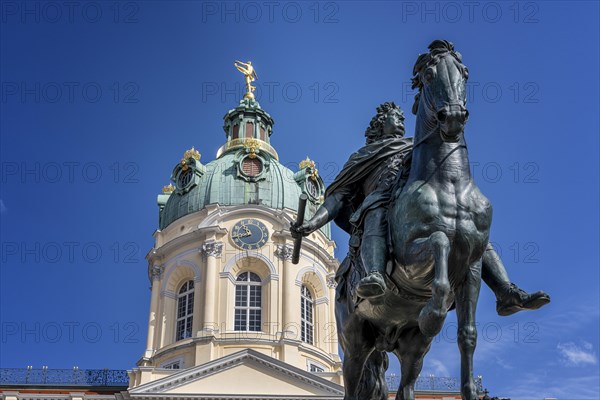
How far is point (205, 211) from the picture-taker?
49.2 metres

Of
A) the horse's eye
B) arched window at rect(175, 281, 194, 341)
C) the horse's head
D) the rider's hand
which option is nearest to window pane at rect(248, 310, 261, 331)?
arched window at rect(175, 281, 194, 341)

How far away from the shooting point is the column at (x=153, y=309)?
47.2 metres

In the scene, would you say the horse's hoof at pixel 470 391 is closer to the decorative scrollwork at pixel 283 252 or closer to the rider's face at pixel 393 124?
A: the rider's face at pixel 393 124

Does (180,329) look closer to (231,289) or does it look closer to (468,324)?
(231,289)

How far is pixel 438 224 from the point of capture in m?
5.79

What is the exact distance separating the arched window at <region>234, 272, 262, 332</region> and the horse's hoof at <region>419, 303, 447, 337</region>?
1605 inches

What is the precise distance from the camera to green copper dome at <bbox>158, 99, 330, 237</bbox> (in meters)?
50.1

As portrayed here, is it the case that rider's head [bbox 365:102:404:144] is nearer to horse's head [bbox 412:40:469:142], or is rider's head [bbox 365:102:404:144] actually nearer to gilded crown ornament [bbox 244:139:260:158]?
horse's head [bbox 412:40:469:142]

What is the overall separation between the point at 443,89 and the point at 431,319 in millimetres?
1762

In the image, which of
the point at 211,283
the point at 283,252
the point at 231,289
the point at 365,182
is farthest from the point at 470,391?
the point at 283,252

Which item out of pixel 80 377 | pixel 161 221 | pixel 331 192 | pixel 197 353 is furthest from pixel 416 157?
pixel 161 221

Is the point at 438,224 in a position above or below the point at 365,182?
A: below

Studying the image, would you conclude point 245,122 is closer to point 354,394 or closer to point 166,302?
point 166,302

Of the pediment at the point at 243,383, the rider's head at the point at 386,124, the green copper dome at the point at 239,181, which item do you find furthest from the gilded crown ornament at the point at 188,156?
the rider's head at the point at 386,124
